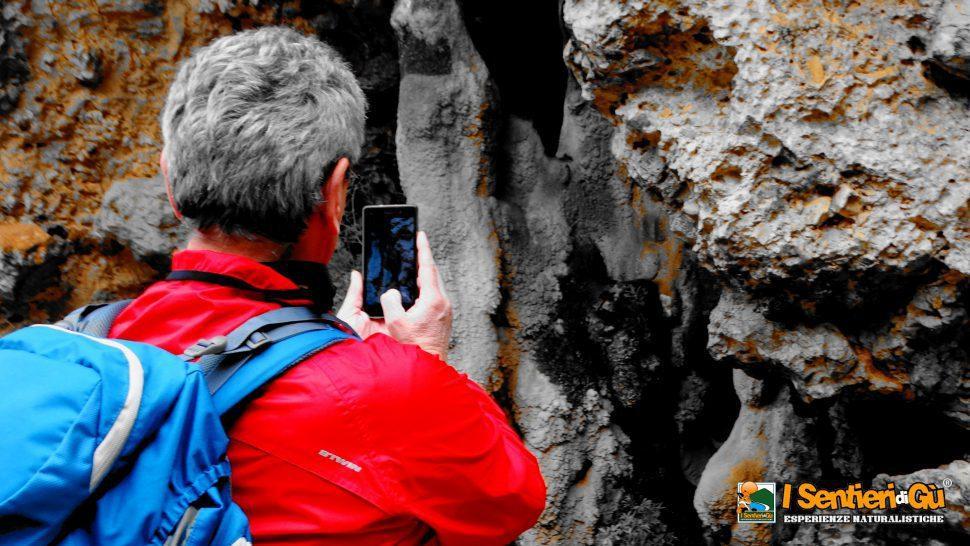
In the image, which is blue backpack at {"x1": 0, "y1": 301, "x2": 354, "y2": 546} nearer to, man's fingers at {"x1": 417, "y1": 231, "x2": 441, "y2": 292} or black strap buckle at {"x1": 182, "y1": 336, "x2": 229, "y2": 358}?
black strap buckle at {"x1": 182, "y1": 336, "x2": 229, "y2": 358}

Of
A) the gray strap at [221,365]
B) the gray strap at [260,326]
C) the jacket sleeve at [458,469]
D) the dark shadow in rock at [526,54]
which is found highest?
the dark shadow in rock at [526,54]

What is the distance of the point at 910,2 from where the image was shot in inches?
51.3

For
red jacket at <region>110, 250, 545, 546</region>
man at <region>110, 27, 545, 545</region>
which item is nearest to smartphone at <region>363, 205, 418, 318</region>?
man at <region>110, 27, 545, 545</region>

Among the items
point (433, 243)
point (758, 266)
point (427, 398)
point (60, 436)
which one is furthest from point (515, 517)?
point (433, 243)

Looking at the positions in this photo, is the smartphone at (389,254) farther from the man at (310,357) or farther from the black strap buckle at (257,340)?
the black strap buckle at (257,340)

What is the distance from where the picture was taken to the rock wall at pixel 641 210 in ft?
4.25

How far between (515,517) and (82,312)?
61 centimetres

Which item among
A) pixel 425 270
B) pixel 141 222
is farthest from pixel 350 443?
pixel 141 222

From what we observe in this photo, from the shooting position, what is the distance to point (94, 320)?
894mm

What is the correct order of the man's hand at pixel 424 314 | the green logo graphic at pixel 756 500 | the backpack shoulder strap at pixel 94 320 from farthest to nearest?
the green logo graphic at pixel 756 500 < the man's hand at pixel 424 314 < the backpack shoulder strap at pixel 94 320

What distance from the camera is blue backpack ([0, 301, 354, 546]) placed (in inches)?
24.8

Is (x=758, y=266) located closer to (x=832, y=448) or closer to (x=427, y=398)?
(x=832, y=448)

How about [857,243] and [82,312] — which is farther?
[857,243]

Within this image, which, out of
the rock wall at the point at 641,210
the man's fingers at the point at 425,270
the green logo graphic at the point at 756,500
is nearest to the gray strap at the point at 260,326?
the man's fingers at the point at 425,270
